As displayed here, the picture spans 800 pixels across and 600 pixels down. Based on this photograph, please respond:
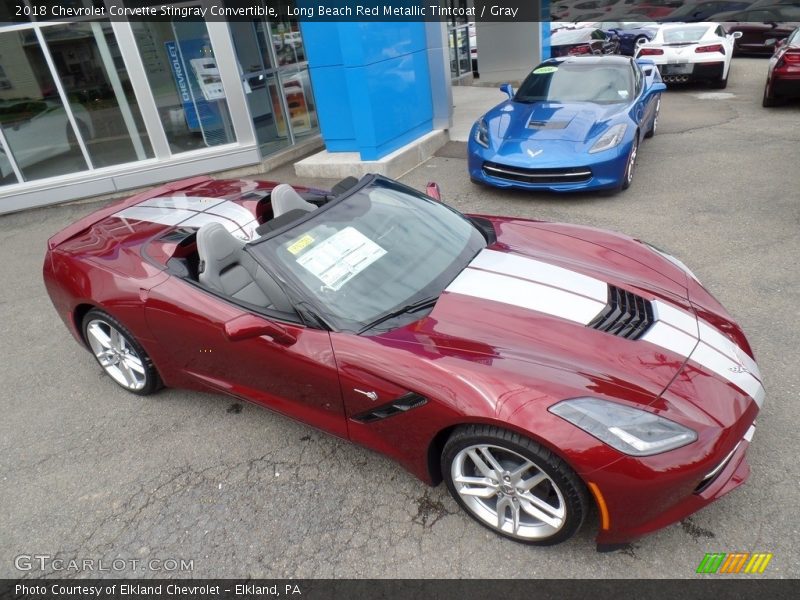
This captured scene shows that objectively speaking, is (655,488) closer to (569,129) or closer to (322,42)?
(569,129)

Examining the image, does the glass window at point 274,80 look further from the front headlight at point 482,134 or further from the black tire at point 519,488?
the black tire at point 519,488

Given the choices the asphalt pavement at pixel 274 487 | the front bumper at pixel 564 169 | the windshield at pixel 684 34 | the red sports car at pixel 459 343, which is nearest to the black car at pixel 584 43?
the windshield at pixel 684 34

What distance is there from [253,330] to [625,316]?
69.1 inches

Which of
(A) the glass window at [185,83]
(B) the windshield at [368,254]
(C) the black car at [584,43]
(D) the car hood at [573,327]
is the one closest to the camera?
(D) the car hood at [573,327]

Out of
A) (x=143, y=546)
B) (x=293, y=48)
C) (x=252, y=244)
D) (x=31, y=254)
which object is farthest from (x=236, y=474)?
(x=293, y=48)

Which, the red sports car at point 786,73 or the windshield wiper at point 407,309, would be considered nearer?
the windshield wiper at point 407,309

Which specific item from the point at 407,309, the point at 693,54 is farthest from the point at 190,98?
the point at 693,54

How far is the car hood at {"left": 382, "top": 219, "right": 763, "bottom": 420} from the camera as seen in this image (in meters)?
2.21

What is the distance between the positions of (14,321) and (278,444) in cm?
338

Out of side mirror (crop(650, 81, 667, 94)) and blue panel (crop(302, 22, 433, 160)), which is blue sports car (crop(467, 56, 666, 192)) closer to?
side mirror (crop(650, 81, 667, 94))

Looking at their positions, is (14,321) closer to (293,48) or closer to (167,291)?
(167,291)

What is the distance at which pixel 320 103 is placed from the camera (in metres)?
7.82

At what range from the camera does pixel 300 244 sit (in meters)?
2.78

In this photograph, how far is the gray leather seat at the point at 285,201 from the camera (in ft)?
11.5
